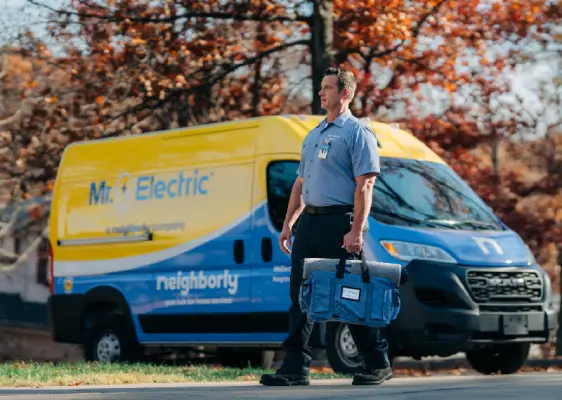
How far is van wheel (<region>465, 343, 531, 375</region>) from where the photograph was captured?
39.3 ft

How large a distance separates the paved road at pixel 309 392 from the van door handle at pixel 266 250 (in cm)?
295

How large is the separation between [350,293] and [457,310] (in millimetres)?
2596

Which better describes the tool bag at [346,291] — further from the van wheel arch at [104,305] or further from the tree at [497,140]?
the tree at [497,140]

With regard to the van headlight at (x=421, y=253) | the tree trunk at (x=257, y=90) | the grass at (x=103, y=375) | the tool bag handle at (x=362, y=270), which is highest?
the tree trunk at (x=257, y=90)

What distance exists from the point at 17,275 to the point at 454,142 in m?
30.4

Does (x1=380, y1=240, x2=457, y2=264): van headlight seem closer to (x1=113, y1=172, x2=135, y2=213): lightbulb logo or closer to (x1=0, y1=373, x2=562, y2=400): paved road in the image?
(x1=0, y1=373, x2=562, y2=400): paved road

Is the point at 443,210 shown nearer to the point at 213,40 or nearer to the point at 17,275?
the point at 213,40

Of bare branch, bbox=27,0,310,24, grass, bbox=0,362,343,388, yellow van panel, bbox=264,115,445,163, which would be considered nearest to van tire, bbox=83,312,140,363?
grass, bbox=0,362,343,388

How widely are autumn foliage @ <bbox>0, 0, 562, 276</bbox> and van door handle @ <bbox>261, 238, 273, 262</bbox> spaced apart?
663cm

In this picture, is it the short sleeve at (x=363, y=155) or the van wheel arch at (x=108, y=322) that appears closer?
the short sleeve at (x=363, y=155)

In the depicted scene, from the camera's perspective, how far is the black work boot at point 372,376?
8859 mm

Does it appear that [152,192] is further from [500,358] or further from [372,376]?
[372,376]

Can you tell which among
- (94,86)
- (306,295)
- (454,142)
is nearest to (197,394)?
(306,295)

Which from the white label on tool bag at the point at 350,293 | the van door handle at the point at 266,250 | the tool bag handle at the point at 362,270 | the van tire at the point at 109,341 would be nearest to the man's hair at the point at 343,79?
the tool bag handle at the point at 362,270
